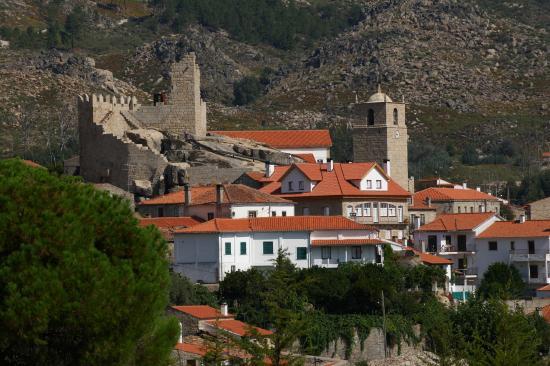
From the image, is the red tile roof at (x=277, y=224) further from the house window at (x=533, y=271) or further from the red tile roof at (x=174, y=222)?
the house window at (x=533, y=271)

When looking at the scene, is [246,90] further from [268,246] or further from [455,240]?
[268,246]

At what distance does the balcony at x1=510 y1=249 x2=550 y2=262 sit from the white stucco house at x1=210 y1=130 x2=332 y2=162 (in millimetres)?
15647

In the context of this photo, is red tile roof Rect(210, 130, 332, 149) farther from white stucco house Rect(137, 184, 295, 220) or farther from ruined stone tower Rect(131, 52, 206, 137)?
white stucco house Rect(137, 184, 295, 220)

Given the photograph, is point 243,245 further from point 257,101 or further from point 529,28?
point 529,28

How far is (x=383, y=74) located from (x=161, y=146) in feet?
273

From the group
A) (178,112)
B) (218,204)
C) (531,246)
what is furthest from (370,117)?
(218,204)

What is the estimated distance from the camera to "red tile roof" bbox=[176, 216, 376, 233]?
258 feet

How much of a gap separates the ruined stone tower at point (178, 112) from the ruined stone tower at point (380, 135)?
9545 mm

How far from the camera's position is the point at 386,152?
101062 mm

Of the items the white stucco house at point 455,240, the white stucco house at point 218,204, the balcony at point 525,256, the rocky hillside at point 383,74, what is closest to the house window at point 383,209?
the white stucco house at point 455,240

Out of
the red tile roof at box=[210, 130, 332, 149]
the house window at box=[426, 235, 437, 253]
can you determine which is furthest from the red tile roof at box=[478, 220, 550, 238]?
the red tile roof at box=[210, 130, 332, 149]

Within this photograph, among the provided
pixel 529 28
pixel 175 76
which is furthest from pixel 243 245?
pixel 529 28

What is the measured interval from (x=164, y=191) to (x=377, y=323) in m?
21.3

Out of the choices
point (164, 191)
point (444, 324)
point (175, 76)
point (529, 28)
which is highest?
point (529, 28)
